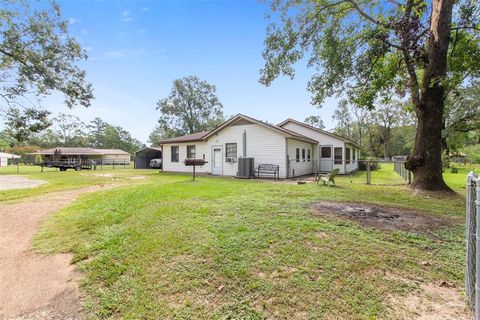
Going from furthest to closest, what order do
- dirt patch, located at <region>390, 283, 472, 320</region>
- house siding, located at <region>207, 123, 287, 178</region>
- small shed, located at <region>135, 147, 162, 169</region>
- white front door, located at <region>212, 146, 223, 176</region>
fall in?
small shed, located at <region>135, 147, 162, 169</region> < white front door, located at <region>212, 146, 223, 176</region> < house siding, located at <region>207, 123, 287, 178</region> < dirt patch, located at <region>390, 283, 472, 320</region>

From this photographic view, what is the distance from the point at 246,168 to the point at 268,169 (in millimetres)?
1384

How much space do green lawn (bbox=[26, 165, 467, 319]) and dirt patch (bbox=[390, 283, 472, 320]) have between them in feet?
0.34

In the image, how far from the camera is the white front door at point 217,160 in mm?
16808

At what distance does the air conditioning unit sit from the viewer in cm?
1470

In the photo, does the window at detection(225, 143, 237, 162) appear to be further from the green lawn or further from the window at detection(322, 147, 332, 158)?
the green lawn

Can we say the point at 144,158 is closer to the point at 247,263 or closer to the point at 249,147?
the point at 249,147

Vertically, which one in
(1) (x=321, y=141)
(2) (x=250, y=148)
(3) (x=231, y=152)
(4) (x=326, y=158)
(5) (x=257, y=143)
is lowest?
(4) (x=326, y=158)

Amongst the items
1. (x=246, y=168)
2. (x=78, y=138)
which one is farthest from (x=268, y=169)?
(x=78, y=138)

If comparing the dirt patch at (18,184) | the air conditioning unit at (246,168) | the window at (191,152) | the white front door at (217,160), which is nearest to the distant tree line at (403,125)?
the air conditioning unit at (246,168)

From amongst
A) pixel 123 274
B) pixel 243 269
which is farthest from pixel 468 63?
pixel 123 274

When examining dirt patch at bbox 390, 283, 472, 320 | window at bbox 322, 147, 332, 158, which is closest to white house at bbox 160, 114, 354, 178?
window at bbox 322, 147, 332, 158

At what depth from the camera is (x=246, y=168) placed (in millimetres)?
14719

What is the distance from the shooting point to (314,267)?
2982 mm

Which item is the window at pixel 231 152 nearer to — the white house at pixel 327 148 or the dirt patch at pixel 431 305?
the white house at pixel 327 148
